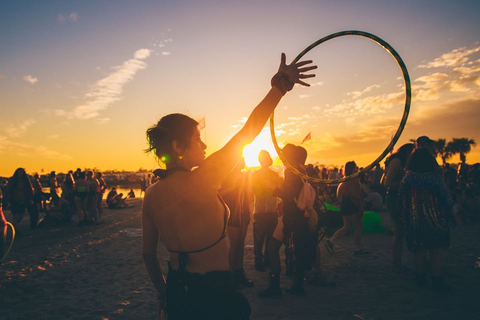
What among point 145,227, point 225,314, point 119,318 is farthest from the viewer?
point 119,318

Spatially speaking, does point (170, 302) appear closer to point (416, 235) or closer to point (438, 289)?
point (416, 235)

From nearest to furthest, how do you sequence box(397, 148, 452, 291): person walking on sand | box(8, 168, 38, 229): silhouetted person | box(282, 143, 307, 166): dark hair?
box(282, 143, 307, 166): dark hair
box(397, 148, 452, 291): person walking on sand
box(8, 168, 38, 229): silhouetted person

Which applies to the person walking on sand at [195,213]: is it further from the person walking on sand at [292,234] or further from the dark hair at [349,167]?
the dark hair at [349,167]

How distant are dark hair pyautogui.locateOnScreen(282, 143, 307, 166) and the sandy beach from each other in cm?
227

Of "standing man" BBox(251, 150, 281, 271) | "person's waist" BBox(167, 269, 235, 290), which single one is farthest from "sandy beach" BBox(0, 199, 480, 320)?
"person's waist" BBox(167, 269, 235, 290)

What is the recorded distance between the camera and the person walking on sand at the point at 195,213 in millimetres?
1760

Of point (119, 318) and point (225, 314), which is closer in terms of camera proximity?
point (225, 314)

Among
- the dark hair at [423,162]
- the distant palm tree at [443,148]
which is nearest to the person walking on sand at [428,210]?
the dark hair at [423,162]

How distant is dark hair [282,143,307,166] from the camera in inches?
A: 195

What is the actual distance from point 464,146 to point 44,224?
96.7 meters

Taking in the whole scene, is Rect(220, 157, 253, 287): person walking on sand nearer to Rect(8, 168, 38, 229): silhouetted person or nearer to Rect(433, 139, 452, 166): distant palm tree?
Rect(8, 168, 38, 229): silhouetted person

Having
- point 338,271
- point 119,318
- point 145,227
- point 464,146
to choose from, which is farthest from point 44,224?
point 464,146

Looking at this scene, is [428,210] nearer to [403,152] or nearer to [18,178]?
[403,152]

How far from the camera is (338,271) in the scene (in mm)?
6551
